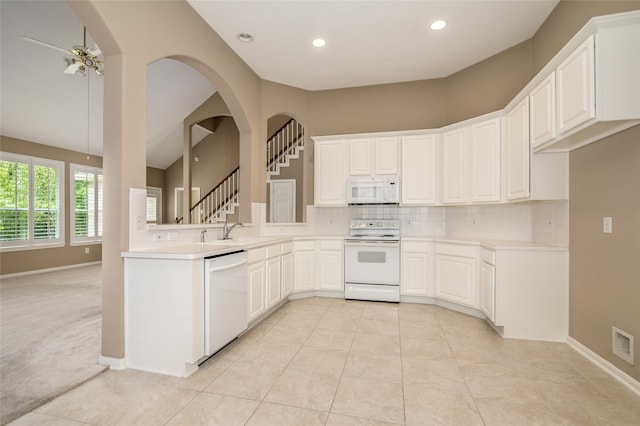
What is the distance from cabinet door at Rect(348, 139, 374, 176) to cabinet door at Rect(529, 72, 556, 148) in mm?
2022

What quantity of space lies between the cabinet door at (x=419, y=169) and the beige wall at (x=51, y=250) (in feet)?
23.6

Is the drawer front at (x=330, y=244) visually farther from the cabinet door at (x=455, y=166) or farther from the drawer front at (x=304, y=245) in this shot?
the cabinet door at (x=455, y=166)

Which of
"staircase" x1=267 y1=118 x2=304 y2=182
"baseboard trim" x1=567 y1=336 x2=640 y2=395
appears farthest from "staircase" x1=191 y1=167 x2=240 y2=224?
"baseboard trim" x1=567 y1=336 x2=640 y2=395

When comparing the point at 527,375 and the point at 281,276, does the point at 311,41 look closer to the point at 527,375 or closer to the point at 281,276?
the point at 281,276

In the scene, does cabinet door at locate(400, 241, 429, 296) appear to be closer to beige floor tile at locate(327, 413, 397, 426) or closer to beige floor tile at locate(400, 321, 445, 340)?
beige floor tile at locate(400, 321, 445, 340)

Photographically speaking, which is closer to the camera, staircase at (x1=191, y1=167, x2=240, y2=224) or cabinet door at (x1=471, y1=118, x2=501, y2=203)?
cabinet door at (x1=471, y1=118, x2=501, y2=203)

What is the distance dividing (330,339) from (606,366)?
7.13 ft

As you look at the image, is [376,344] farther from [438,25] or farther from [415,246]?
[438,25]

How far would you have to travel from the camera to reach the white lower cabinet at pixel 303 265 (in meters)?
4.30

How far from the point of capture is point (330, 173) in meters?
4.61

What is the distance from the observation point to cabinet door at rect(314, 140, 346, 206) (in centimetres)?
456

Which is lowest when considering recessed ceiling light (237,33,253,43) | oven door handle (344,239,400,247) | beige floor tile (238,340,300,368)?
beige floor tile (238,340,300,368)

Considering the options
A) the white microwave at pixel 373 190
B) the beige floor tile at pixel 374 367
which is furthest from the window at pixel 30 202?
the beige floor tile at pixel 374 367

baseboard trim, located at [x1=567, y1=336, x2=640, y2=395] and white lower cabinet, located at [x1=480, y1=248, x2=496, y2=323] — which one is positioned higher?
white lower cabinet, located at [x1=480, y1=248, x2=496, y2=323]
